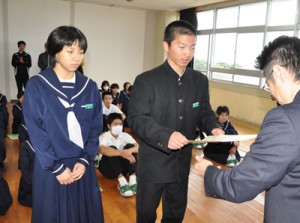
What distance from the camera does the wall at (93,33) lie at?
7777mm

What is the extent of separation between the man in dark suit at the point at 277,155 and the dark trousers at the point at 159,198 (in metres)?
0.74

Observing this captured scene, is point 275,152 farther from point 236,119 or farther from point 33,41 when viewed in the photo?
point 33,41

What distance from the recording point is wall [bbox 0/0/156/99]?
7777 mm

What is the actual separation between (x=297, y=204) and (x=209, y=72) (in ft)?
26.0

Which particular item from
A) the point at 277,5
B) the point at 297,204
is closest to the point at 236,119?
the point at 277,5

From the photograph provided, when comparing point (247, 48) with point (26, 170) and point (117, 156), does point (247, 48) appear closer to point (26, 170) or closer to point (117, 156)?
point (117, 156)

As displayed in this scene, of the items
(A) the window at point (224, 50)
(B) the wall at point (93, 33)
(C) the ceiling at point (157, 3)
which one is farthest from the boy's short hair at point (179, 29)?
(B) the wall at point (93, 33)

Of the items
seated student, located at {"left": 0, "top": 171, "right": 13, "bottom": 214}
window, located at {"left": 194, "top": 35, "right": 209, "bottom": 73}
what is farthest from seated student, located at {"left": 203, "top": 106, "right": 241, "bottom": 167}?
window, located at {"left": 194, "top": 35, "right": 209, "bottom": 73}

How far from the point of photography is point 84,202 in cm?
157

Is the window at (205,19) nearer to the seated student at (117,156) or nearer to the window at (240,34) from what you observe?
the window at (240,34)

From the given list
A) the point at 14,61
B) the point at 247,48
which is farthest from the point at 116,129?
the point at 14,61

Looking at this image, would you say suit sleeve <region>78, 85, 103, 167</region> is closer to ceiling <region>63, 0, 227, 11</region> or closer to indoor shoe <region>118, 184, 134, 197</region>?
indoor shoe <region>118, 184, 134, 197</region>

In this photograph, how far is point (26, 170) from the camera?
248 centimetres

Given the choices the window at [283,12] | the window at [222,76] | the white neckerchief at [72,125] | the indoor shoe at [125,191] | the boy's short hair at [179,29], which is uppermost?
the window at [283,12]
